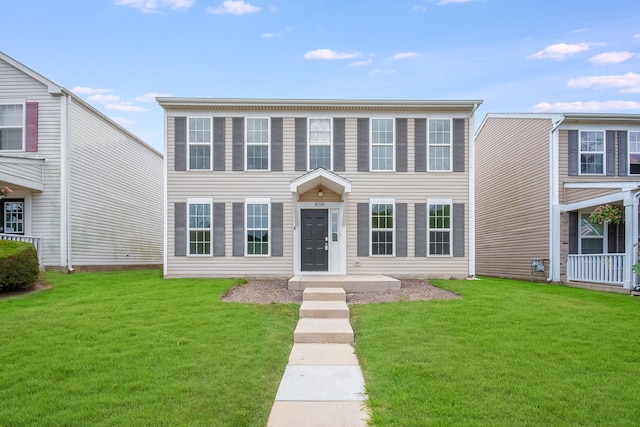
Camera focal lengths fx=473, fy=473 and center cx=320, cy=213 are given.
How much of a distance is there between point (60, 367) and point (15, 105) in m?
12.4

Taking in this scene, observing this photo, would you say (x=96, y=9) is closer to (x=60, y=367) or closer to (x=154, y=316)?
(x=154, y=316)

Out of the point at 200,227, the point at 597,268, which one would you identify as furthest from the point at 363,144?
the point at 597,268

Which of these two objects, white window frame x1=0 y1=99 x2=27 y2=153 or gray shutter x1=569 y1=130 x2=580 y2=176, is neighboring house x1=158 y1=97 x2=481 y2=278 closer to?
gray shutter x1=569 y1=130 x2=580 y2=176

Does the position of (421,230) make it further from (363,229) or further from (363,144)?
(363,144)

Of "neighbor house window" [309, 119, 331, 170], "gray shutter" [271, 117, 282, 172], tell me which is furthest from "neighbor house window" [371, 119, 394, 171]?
"gray shutter" [271, 117, 282, 172]

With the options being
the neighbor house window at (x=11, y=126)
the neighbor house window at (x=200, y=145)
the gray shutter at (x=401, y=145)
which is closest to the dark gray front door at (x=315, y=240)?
the gray shutter at (x=401, y=145)

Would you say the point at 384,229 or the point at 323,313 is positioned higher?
the point at 384,229

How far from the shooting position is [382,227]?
1445 centimetres

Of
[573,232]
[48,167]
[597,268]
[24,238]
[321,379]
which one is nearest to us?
[321,379]

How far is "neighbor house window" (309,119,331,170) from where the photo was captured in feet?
47.6

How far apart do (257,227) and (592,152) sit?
11200 millimetres

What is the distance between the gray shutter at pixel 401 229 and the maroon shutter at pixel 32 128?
1137 cm

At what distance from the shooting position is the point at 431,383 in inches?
196

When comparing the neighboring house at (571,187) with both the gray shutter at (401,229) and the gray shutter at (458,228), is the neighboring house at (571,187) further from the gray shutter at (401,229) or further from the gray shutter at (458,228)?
the gray shutter at (401,229)
